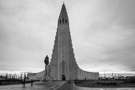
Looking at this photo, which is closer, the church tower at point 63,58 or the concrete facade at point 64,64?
the church tower at point 63,58

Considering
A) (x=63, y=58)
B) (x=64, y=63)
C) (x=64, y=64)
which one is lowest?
(x=64, y=64)

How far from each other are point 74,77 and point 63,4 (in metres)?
42.9

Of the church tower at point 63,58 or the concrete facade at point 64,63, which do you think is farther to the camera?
the concrete facade at point 64,63

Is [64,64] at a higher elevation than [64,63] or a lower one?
lower

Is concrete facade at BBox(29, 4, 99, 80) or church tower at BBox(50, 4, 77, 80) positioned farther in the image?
concrete facade at BBox(29, 4, 99, 80)

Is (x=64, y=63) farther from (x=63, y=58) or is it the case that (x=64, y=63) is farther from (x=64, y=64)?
(x=63, y=58)

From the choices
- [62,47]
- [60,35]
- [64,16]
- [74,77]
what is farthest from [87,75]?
[64,16]

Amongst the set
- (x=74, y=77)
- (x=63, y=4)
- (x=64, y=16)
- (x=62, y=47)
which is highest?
(x=63, y=4)

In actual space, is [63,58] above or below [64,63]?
above

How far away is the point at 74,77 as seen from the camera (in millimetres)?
89188

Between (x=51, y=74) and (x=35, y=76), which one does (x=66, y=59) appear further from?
(x=35, y=76)

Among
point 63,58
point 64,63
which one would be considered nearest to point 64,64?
point 64,63

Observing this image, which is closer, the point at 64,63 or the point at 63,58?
the point at 64,63

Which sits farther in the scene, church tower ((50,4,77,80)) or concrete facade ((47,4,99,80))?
concrete facade ((47,4,99,80))
